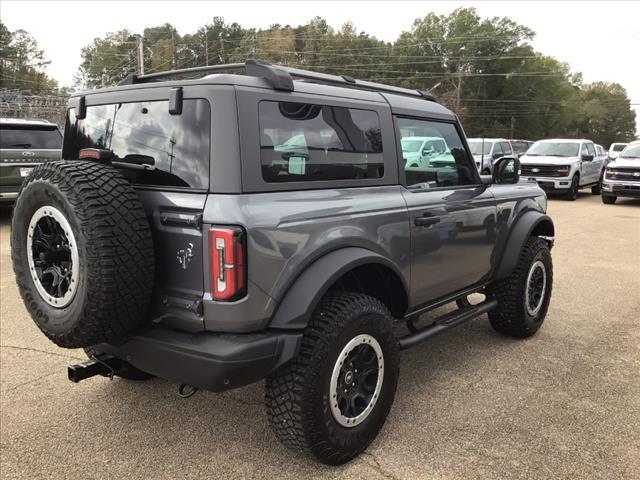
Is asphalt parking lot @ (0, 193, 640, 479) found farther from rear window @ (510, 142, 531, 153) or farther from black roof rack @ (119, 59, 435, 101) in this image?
rear window @ (510, 142, 531, 153)

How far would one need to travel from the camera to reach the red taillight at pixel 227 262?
230cm

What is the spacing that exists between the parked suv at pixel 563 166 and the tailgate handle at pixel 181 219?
16.2 meters

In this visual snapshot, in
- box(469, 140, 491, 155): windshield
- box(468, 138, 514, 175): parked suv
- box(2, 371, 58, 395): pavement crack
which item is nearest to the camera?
box(2, 371, 58, 395): pavement crack

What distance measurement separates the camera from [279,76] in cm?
263

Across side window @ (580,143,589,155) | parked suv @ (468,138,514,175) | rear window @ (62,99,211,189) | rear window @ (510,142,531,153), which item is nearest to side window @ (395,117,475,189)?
rear window @ (62,99,211,189)

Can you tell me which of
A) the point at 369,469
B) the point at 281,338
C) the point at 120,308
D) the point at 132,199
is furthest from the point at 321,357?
the point at 132,199

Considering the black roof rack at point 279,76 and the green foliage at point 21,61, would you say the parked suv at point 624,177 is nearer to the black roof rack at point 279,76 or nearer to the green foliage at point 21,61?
the black roof rack at point 279,76

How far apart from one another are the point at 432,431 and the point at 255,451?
1.01 metres

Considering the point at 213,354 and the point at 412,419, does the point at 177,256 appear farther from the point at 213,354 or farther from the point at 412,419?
the point at 412,419

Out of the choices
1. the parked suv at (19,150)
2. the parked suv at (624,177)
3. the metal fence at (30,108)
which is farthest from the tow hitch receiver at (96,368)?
the metal fence at (30,108)

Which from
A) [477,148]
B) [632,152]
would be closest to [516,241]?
[632,152]

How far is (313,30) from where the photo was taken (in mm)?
76875

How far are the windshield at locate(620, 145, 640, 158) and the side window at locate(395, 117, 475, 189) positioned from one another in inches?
571

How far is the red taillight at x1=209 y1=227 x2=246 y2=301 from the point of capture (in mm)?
2305
